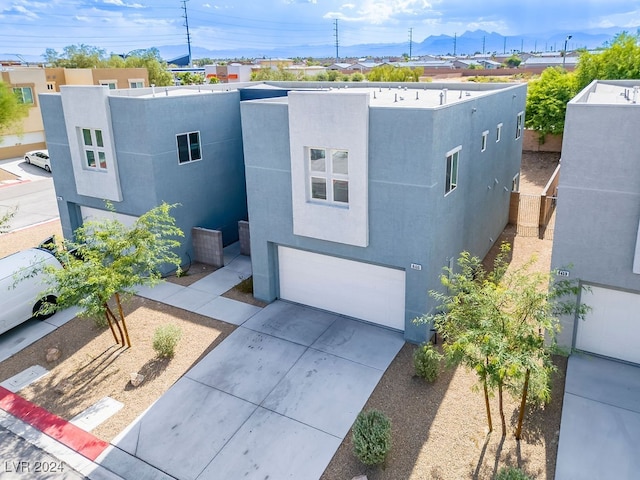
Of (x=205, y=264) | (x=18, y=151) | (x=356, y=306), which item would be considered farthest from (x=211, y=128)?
(x=18, y=151)

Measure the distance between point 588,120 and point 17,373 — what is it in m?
13.3

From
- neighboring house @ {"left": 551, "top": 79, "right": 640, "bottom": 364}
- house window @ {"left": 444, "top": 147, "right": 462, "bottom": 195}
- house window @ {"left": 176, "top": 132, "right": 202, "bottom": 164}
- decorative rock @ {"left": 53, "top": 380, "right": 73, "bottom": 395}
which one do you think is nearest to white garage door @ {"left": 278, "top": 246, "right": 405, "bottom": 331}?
house window @ {"left": 444, "top": 147, "right": 462, "bottom": 195}

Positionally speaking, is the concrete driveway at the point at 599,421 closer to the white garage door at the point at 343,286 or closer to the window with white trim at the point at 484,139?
the white garage door at the point at 343,286

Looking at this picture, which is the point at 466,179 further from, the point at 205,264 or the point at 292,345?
the point at 205,264

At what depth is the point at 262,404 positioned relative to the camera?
32.9 ft

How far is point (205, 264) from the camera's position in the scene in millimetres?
17078

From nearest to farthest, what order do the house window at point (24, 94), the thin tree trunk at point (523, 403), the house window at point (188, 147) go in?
the thin tree trunk at point (523, 403)
the house window at point (188, 147)
the house window at point (24, 94)

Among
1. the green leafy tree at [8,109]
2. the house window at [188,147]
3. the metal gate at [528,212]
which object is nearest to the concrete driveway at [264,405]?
the house window at [188,147]

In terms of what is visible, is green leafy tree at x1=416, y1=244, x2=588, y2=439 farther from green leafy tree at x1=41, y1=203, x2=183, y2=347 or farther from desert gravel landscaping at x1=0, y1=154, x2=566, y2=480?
green leafy tree at x1=41, y1=203, x2=183, y2=347

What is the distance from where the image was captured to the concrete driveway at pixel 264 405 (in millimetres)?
8641

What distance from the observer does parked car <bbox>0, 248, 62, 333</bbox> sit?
496 inches

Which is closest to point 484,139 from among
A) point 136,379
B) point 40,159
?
point 136,379

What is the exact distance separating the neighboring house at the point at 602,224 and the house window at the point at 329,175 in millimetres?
4607

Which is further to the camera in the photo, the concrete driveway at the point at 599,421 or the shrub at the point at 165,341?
the shrub at the point at 165,341
